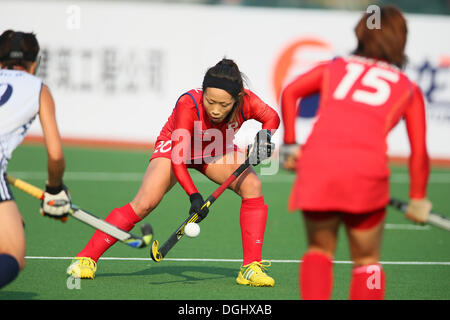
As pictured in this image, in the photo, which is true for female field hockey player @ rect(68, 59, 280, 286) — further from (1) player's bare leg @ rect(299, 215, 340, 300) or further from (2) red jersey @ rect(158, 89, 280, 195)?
(1) player's bare leg @ rect(299, 215, 340, 300)

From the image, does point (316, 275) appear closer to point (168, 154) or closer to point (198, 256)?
point (168, 154)

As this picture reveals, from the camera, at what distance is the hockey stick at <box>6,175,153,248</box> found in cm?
388

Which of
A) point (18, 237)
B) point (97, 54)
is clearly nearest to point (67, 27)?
point (97, 54)

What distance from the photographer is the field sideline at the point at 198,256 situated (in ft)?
15.9

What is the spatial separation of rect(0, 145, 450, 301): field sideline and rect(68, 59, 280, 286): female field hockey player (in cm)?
23

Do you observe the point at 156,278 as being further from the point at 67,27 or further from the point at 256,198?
the point at 67,27

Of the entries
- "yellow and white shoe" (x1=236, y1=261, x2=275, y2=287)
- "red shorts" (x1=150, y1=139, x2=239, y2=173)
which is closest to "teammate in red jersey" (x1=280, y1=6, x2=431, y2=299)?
"yellow and white shoe" (x1=236, y1=261, x2=275, y2=287)

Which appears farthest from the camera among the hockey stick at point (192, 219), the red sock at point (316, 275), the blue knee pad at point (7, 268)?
the hockey stick at point (192, 219)

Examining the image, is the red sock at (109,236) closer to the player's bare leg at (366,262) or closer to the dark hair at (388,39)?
the player's bare leg at (366,262)

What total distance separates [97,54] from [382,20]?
1098 cm

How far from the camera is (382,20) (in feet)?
11.3

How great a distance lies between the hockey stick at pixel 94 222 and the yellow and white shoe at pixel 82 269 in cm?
101

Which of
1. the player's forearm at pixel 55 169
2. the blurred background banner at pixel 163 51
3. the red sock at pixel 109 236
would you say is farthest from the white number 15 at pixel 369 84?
the blurred background banner at pixel 163 51

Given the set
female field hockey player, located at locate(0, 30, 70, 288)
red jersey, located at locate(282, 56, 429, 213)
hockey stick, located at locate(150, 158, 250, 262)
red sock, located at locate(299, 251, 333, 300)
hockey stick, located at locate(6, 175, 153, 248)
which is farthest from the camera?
hockey stick, located at locate(150, 158, 250, 262)
